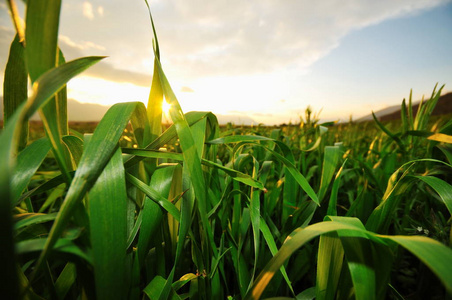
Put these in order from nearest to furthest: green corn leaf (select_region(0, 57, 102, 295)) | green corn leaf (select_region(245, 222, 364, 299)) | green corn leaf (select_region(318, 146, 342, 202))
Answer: green corn leaf (select_region(0, 57, 102, 295)), green corn leaf (select_region(245, 222, 364, 299)), green corn leaf (select_region(318, 146, 342, 202))

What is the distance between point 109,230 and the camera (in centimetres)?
24

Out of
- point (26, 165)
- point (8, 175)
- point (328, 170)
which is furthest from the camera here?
point (328, 170)

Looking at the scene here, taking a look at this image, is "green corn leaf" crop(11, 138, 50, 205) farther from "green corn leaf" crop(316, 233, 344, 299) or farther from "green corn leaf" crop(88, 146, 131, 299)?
"green corn leaf" crop(316, 233, 344, 299)

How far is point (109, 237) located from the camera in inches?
9.5

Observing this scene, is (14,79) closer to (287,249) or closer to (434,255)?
(287,249)

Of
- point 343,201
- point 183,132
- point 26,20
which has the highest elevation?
point 26,20

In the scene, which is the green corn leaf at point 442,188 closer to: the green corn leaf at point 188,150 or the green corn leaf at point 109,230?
the green corn leaf at point 188,150

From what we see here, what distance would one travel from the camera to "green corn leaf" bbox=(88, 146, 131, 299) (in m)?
0.23

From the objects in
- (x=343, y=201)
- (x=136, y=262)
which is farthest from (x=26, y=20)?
(x=343, y=201)

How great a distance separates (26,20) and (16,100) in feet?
0.67

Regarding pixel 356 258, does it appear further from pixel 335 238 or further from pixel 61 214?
pixel 61 214

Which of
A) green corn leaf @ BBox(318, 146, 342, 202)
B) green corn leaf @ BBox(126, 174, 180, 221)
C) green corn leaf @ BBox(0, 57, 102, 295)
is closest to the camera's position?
green corn leaf @ BBox(0, 57, 102, 295)

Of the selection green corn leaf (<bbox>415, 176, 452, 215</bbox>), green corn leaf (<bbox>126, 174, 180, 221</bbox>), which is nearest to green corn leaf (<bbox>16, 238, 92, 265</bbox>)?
green corn leaf (<bbox>126, 174, 180, 221</bbox>)

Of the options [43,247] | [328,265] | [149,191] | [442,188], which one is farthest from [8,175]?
[442,188]
